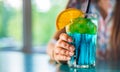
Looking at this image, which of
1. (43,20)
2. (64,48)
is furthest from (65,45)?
(43,20)

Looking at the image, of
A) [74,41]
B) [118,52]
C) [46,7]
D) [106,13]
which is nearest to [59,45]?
[74,41]

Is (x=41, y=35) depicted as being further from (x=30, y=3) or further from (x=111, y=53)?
(x=111, y=53)

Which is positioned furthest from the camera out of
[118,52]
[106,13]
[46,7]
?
[46,7]

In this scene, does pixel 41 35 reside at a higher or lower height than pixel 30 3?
lower

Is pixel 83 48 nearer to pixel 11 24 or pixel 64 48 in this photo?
pixel 64 48

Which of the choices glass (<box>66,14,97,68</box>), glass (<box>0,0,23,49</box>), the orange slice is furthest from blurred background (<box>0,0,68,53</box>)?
glass (<box>66,14,97,68</box>)

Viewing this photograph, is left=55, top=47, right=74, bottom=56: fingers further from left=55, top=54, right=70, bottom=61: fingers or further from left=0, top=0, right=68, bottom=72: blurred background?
left=0, top=0, right=68, bottom=72: blurred background
